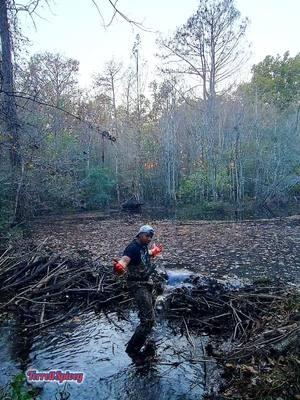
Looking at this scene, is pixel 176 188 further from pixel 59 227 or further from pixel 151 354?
pixel 151 354

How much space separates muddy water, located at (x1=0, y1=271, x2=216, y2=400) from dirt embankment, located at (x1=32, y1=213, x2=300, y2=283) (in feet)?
13.8

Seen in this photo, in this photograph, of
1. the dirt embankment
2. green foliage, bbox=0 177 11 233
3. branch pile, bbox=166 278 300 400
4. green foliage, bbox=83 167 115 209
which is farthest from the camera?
green foliage, bbox=83 167 115 209

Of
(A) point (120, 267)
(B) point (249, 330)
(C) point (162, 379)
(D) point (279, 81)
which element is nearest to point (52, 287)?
(A) point (120, 267)

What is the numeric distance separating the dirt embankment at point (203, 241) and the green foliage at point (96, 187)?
211 inches

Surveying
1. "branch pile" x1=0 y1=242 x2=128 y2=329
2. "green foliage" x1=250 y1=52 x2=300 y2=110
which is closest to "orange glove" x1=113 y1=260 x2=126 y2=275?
"branch pile" x1=0 y1=242 x2=128 y2=329

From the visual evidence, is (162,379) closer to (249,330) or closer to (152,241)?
(249,330)

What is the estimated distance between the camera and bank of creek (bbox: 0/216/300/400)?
536 centimetres

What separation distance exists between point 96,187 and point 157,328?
82.0 feet

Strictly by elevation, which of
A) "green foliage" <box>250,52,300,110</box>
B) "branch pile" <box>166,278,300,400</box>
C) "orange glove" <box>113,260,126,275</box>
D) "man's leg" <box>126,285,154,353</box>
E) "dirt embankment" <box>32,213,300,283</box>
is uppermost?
"green foliage" <box>250,52,300,110</box>

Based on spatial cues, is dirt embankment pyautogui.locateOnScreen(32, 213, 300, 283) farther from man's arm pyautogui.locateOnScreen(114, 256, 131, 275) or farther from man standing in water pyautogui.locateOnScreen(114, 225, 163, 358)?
man's arm pyautogui.locateOnScreen(114, 256, 131, 275)

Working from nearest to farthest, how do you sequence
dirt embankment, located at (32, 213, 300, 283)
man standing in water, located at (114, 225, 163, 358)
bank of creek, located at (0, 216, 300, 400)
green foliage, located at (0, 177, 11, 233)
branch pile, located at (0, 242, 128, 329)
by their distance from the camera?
1. bank of creek, located at (0, 216, 300, 400)
2. man standing in water, located at (114, 225, 163, 358)
3. branch pile, located at (0, 242, 128, 329)
4. dirt embankment, located at (32, 213, 300, 283)
5. green foliage, located at (0, 177, 11, 233)

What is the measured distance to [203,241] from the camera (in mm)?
16672

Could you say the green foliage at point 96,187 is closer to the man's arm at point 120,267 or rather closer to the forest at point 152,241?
the forest at point 152,241

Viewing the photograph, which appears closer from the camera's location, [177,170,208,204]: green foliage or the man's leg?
the man's leg
